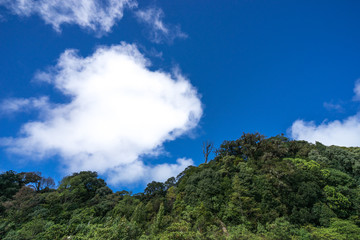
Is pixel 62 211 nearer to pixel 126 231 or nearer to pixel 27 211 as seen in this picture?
pixel 27 211

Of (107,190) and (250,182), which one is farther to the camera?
(107,190)

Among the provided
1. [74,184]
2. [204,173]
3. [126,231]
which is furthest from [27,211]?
[204,173]

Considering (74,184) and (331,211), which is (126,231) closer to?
(331,211)

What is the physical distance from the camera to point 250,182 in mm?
18922

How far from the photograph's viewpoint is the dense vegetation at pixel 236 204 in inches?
460

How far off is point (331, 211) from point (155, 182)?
23.7m

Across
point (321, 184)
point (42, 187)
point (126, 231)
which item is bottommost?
point (126, 231)

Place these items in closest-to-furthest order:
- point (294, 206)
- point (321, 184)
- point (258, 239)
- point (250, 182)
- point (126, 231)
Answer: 1. point (258, 239)
2. point (126, 231)
3. point (294, 206)
4. point (321, 184)
5. point (250, 182)

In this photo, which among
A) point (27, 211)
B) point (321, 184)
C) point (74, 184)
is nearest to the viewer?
point (321, 184)

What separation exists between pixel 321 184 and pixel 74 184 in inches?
1573

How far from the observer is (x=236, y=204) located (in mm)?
16859

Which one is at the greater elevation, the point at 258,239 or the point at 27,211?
the point at 27,211

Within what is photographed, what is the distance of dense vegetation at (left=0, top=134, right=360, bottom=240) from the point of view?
11.7 m

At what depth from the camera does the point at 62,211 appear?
25.2m
